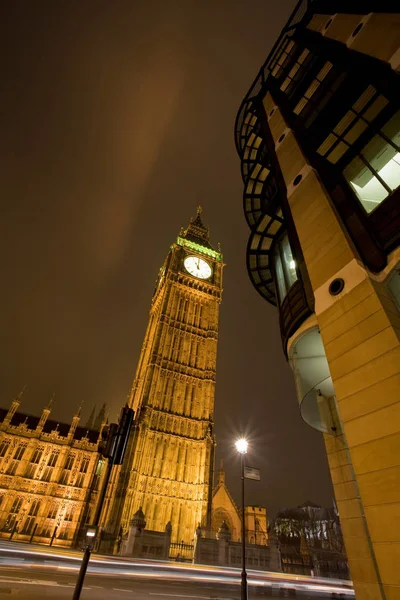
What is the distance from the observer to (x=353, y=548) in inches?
387

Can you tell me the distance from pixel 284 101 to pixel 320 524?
121843mm

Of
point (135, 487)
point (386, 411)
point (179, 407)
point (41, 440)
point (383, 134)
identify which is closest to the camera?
point (386, 411)

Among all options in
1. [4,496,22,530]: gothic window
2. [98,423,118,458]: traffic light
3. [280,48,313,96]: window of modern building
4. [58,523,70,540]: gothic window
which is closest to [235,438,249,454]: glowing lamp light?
[98,423,118,458]: traffic light

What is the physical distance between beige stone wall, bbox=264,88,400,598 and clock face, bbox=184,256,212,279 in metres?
54.8

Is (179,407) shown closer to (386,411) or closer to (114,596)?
(114,596)

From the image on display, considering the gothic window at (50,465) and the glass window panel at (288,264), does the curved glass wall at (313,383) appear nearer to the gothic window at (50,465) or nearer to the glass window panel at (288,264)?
the glass window panel at (288,264)

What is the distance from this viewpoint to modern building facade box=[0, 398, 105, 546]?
45875 mm

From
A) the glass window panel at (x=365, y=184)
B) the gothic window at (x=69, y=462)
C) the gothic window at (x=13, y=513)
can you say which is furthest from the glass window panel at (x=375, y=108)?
the gothic window at (x=69, y=462)

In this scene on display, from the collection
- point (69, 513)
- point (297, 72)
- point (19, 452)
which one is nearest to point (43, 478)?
point (19, 452)

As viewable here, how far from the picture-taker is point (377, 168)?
380 inches

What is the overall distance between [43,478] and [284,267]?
190ft

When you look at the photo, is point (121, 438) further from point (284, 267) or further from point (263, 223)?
point (263, 223)

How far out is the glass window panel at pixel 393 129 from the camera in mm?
9255

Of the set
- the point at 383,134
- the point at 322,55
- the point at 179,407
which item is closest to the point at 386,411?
the point at 383,134
